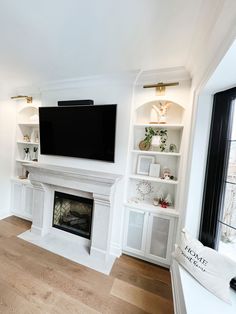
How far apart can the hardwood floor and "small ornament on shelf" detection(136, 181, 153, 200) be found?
92 cm

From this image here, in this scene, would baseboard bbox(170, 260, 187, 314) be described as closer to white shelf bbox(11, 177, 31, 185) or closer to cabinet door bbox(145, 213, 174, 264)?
cabinet door bbox(145, 213, 174, 264)

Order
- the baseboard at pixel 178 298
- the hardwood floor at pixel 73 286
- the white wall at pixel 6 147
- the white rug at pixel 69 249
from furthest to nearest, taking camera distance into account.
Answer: the white wall at pixel 6 147, the white rug at pixel 69 249, the hardwood floor at pixel 73 286, the baseboard at pixel 178 298

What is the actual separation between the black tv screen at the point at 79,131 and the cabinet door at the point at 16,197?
3.48ft

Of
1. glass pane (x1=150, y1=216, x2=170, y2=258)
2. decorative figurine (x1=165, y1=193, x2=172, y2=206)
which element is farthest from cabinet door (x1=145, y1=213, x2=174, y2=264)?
decorative figurine (x1=165, y1=193, x2=172, y2=206)

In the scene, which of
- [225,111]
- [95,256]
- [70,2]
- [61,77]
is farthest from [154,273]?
[61,77]

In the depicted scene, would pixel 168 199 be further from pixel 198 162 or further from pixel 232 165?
pixel 232 165

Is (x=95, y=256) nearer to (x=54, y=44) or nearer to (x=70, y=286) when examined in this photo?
(x=70, y=286)

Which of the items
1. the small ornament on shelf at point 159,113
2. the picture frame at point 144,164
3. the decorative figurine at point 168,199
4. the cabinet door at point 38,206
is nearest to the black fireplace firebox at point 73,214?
the cabinet door at point 38,206

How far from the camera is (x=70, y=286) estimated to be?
1711 mm

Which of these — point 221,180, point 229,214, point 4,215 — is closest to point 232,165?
point 221,180

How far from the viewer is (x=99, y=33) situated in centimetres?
143

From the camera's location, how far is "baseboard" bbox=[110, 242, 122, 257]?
2256 millimetres

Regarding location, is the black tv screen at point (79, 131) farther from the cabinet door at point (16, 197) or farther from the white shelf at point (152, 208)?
the cabinet door at point (16, 197)

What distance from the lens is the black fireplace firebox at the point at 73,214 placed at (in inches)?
97.7
